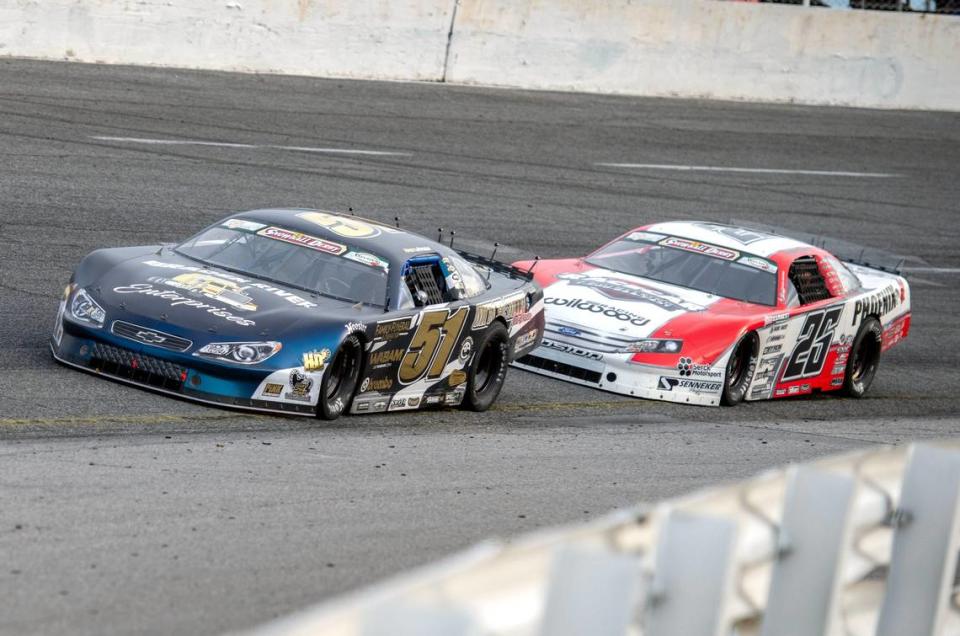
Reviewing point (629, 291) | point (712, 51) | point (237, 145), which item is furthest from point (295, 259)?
point (712, 51)

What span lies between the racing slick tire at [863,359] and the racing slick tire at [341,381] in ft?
18.1

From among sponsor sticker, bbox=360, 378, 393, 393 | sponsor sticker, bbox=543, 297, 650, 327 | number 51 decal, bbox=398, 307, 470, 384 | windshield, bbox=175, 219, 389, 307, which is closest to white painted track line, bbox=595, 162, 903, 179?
sponsor sticker, bbox=543, 297, 650, 327

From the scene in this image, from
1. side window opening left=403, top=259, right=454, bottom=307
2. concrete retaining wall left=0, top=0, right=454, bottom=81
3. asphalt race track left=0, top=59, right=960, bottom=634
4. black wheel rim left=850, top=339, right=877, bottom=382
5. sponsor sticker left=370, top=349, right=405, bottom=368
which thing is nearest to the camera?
asphalt race track left=0, top=59, right=960, bottom=634

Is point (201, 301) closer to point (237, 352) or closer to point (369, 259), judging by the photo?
point (237, 352)

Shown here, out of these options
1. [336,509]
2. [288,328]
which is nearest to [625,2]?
[288,328]

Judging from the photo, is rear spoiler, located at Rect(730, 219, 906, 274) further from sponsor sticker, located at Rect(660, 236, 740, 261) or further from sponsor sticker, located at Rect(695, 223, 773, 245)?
sponsor sticker, located at Rect(660, 236, 740, 261)

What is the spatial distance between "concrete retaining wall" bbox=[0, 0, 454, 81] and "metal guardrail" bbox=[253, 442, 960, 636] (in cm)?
1557

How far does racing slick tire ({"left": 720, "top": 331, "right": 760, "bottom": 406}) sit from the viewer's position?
11.9m

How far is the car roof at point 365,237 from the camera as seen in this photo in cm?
1015

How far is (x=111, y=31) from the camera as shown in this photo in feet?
61.9

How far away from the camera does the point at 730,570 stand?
3.86 meters

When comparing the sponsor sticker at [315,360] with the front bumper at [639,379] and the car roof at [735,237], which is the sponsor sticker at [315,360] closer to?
the front bumper at [639,379]

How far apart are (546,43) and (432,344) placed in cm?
1334

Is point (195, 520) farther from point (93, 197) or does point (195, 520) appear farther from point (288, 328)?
point (93, 197)
